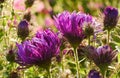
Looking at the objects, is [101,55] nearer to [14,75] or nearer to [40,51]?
[40,51]

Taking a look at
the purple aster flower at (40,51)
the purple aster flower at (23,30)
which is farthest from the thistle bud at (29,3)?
the purple aster flower at (40,51)

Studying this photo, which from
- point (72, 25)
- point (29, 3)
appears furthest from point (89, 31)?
point (29, 3)

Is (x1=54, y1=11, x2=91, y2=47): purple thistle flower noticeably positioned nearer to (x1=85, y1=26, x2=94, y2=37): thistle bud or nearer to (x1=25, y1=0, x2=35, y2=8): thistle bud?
(x1=85, y1=26, x2=94, y2=37): thistle bud

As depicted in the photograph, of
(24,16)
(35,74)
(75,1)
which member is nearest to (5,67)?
(35,74)

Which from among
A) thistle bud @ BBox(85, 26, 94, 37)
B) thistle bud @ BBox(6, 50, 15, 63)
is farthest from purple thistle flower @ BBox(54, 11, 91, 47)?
thistle bud @ BBox(6, 50, 15, 63)

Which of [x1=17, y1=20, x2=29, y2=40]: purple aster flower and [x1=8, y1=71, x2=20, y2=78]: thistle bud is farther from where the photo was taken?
[x1=17, y1=20, x2=29, y2=40]: purple aster flower

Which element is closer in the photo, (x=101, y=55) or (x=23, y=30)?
(x=101, y=55)

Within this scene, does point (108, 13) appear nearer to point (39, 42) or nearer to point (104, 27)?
point (104, 27)
